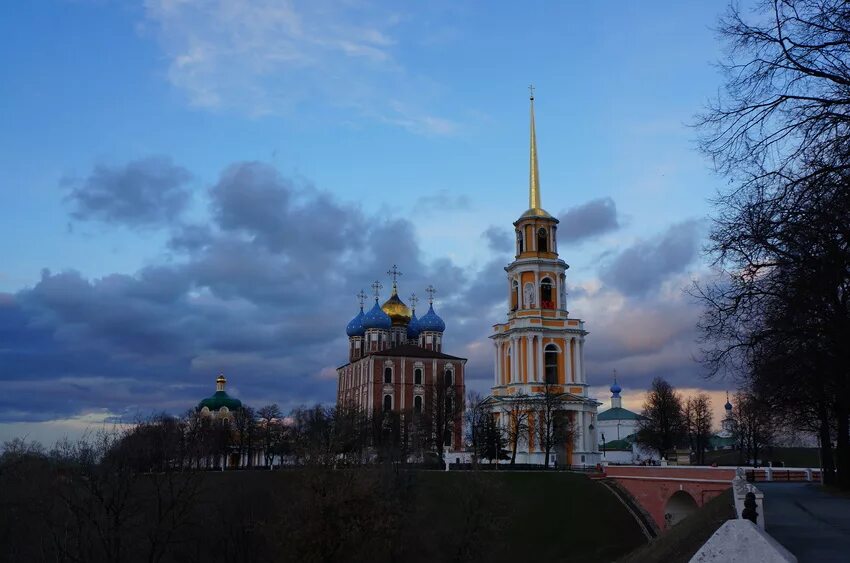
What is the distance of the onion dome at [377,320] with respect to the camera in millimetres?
91688

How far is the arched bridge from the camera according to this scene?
2938 cm

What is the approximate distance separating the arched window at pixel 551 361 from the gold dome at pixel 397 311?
33.9 m

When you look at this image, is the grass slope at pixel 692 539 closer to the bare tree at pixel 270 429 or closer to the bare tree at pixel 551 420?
the bare tree at pixel 551 420

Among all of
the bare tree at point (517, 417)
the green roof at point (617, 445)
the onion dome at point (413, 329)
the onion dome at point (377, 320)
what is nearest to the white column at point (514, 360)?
the bare tree at point (517, 417)

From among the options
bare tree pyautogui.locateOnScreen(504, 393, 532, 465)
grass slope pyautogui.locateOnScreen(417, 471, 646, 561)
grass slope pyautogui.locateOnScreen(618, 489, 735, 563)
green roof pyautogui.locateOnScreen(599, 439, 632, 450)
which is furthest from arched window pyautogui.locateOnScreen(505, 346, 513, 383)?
grass slope pyautogui.locateOnScreen(618, 489, 735, 563)

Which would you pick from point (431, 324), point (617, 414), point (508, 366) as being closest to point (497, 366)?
point (508, 366)

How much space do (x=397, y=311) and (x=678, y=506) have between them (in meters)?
62.4

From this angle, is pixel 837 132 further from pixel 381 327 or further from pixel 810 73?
pixel 381 327

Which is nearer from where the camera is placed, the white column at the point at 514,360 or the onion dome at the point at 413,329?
the white column at the point at 514,360

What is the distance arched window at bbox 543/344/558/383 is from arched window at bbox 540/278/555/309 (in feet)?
11.7

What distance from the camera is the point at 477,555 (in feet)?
113

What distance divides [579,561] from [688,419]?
40405 mm

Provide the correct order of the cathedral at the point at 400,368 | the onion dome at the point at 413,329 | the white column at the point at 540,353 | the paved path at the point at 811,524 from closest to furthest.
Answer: the paved path at the point at 811,524 < the white column at the point at 540,353 < the cathedral at the point at 400,368 < the onion dome at the point at 413,329

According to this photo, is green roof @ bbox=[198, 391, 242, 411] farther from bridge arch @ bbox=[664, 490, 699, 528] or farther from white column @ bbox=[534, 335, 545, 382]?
bridge arch @ bbox=[664, 490, 699, 528]
